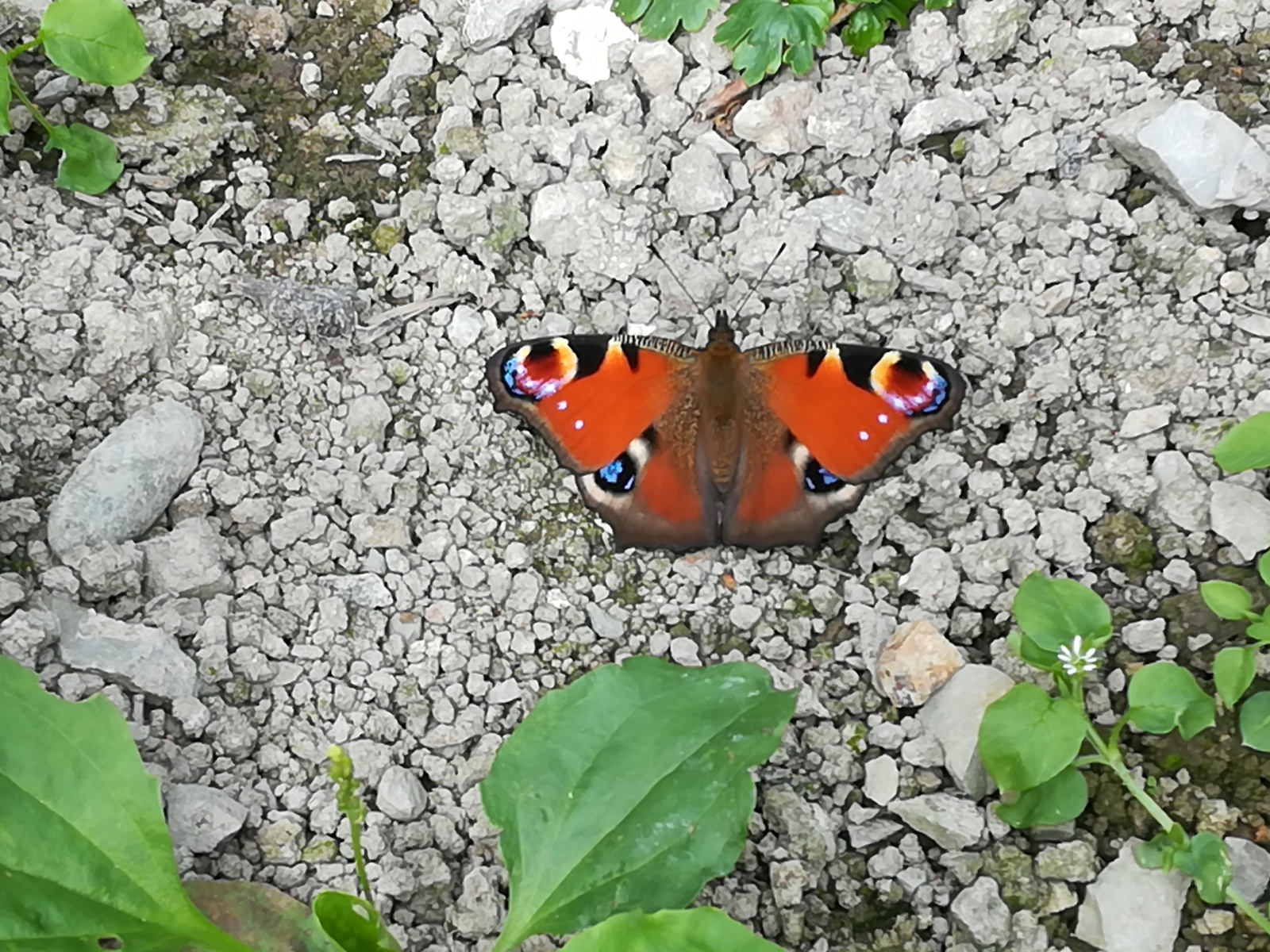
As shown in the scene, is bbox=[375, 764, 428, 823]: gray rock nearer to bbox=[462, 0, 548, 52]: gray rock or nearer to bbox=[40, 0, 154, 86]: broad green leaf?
bbox=[40, 0, 154, 86]: broad green leaf

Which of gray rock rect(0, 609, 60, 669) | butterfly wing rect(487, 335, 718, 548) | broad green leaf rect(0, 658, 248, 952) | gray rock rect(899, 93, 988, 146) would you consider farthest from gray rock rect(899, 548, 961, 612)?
gray rock rect(0, 609, 60, 669)

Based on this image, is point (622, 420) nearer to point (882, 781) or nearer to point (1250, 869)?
point (882, 781)

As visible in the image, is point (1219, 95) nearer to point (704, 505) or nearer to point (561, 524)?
point (704, 505)

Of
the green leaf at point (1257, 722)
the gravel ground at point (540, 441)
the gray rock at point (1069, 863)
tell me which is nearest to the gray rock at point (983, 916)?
the gravel ground at point (540, 441)

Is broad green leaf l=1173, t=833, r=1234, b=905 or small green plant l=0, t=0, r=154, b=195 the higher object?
small green plant l=0, t=0, r=154, b=195

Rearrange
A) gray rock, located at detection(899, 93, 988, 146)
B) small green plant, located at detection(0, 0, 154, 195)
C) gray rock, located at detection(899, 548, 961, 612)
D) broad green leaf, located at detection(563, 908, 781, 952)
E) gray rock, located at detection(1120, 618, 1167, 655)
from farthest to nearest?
gray rock, located at detection(899, 93, 988, 146)
small green plant, located at detection(0, 0, 154, 195)
gray rock, located at detection(899, 548, 961, 612)
gray rock, located at detection(1120, 618, 1167, 655)
broad green leaf, located at detection(563, 908, 781, 952)

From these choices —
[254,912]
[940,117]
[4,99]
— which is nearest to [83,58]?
[4,99]

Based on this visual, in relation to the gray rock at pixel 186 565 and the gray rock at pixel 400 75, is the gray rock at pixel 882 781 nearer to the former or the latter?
the gray rock at pixel 186 565
